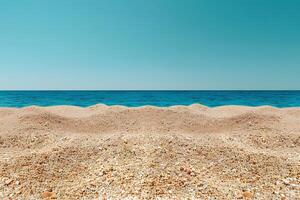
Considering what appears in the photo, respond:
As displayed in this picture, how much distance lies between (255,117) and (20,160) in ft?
20.1

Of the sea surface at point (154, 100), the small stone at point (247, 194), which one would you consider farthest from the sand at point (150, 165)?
the sea surface at point (154, 100)

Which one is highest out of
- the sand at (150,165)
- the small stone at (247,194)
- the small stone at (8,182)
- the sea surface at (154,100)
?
the sand at (150,165)

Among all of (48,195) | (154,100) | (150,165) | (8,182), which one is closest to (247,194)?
(150,165)

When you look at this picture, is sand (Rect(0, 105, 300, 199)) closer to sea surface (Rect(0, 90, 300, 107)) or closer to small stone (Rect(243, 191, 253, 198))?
small stone (Rect(243, 191, 253, 198))

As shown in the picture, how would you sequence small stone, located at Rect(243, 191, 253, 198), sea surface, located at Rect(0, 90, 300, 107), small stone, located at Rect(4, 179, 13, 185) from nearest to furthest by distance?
small stone, located at Rect(243, 191, 253, 198) < small stone, located at Rect(4, 179, 13, 185) < sea surface, located at Rect(0, 90, 300, 107)

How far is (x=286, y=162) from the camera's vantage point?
348 cm

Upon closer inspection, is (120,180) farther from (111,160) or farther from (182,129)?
(182,129)

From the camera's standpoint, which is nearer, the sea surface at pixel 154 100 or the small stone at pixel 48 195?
the small stone at pixel 48 195

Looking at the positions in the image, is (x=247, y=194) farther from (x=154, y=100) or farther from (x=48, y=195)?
(x=154, y=100)

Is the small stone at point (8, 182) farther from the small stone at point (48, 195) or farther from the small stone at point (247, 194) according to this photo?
the small stone at point (247, 194)

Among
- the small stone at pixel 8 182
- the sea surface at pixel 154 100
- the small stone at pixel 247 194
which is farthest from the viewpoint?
the sea surface at pixel 154 100

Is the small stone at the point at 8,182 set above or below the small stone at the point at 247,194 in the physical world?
above

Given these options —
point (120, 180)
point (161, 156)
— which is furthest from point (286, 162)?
point (120, 180)

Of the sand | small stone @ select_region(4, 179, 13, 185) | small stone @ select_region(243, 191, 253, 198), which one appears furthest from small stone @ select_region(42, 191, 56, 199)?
small stone @ select_region(243, 191, 253, 198)
